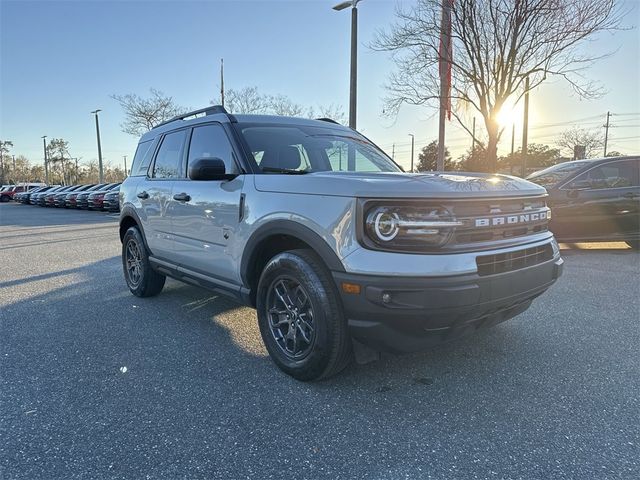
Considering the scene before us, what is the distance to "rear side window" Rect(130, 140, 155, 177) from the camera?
510 cm

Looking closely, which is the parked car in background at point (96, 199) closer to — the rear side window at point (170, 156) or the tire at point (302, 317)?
the rear side window at point (170, 156)

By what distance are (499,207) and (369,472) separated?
1725 millimetres

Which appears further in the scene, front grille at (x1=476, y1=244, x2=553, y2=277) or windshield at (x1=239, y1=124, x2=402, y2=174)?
windshield at (x1=239, y1=124, x2=402, y2=174)

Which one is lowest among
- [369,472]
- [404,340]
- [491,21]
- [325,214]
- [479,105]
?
[369,472]

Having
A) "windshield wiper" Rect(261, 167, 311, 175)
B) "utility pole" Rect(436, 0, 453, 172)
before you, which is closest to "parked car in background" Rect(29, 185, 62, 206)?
"utility pole" Rect(436, 0, 453, 172)

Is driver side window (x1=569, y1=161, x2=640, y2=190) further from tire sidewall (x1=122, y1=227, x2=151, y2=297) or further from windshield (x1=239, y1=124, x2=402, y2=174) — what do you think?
tire sidewall (x1=122, y1=227, x2=151, y2=297)

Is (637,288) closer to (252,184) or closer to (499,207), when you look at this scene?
(499,207)

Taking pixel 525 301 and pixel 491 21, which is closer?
pixel 525 301

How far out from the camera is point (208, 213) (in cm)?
372

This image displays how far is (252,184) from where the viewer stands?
330 cm

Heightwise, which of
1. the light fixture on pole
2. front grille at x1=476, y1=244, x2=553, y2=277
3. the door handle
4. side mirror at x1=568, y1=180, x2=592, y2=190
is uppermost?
the light fixture on pole

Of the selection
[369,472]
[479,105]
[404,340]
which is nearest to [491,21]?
[479,105]

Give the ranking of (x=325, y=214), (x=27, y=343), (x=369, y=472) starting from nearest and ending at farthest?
(x=369, y=472)
(x=325, y=214)
(x=27, y=343)

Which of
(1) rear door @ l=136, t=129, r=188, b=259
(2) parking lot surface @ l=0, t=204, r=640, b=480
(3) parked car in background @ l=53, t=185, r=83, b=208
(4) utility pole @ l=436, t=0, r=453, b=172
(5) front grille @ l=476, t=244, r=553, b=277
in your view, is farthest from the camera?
(3) parked car in background @ l=53, t=185, r=83, b=208
